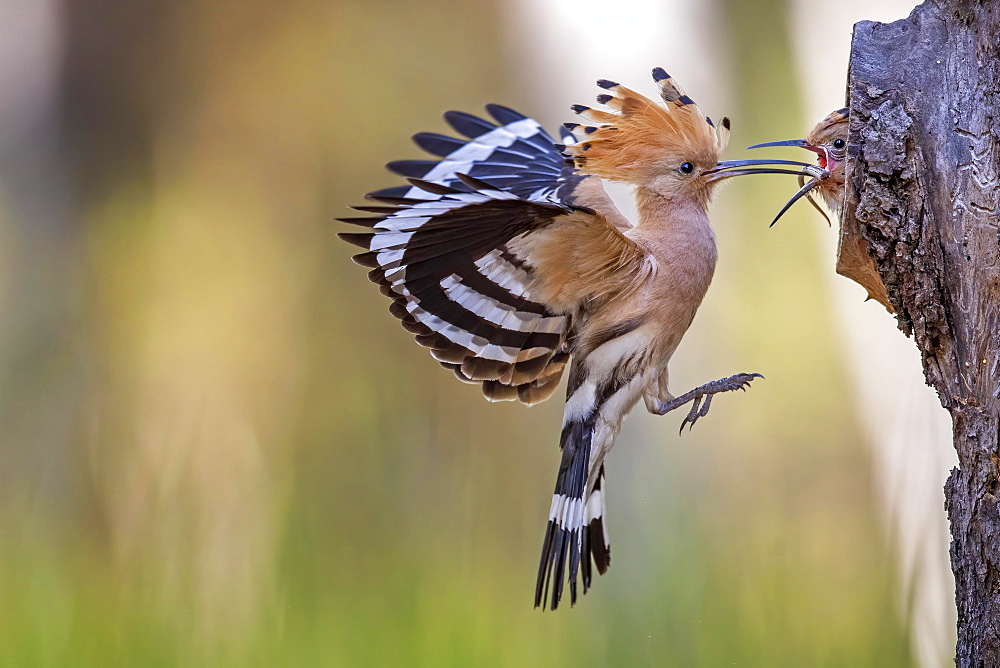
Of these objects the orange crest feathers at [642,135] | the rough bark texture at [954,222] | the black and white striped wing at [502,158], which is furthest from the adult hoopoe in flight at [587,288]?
the rough bark texture at [954,222]

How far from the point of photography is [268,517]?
8.57 ft

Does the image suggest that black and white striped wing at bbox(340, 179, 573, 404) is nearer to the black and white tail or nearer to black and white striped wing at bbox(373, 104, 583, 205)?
the black and white tail

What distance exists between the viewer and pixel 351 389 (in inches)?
116

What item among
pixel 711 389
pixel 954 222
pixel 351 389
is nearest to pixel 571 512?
pixel 711 389

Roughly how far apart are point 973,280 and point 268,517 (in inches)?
86.7

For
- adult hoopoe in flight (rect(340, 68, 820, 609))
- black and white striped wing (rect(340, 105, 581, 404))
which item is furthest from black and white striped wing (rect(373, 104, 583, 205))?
adult hoopoe in flight (rect(340, 68, 820, 609))

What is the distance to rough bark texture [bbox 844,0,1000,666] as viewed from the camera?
885 mm

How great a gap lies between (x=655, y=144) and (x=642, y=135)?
3cm

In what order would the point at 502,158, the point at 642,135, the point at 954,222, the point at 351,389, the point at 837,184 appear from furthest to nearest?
the point at 351,389
the point at 502,158
the point at 642,135
the point at 837,184
the point at 954,222

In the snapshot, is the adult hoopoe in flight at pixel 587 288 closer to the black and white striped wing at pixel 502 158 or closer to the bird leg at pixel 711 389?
the bird leg at pixel 711 389

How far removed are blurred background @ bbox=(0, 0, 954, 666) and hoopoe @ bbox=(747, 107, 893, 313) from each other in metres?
1.00

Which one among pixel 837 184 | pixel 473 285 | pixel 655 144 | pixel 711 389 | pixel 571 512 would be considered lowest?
pixel 571 512

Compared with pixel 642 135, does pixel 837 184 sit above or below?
below

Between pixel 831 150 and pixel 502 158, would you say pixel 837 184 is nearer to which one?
pixel 831 150
